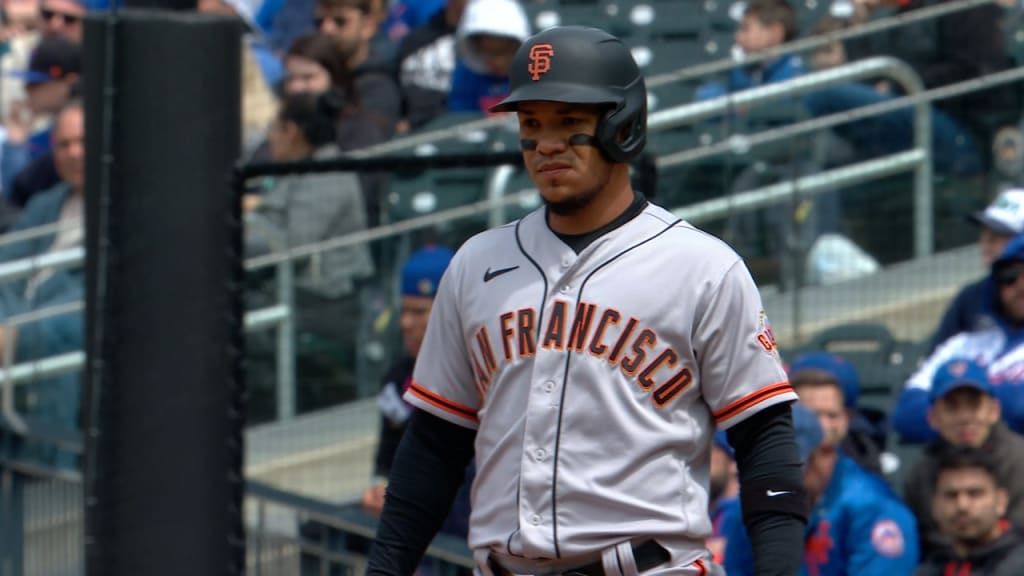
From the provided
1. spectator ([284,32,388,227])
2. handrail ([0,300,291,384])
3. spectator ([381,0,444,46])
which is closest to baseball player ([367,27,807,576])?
handrail ([0,300,291,384])

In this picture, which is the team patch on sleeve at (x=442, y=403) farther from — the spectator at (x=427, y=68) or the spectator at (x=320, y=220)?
the spectator at (x=427, y=68)

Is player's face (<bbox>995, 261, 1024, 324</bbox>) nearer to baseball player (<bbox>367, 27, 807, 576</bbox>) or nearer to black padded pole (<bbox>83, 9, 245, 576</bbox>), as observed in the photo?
black padded pole (<bbox>83, 9, 245, 576</bbox>)

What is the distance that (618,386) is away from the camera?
2.73m

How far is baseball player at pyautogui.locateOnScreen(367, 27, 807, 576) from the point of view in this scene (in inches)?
107

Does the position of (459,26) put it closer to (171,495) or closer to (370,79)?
(370,79)

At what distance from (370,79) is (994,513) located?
388cm

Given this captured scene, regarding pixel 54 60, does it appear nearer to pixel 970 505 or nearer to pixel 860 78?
pixel 860 78

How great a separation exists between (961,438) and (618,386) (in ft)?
8.43

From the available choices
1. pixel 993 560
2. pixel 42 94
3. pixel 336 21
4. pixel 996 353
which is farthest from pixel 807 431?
pixel 42 94

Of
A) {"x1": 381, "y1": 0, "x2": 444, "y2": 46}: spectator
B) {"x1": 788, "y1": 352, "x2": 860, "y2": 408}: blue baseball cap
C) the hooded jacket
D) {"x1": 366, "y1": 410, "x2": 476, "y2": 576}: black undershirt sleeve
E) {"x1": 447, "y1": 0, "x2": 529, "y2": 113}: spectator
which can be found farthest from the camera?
{"x1": 381, "y1": 0, "x2": 444, "y2": 46}: spectator

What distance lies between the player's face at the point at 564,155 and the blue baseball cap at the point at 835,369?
101 inches

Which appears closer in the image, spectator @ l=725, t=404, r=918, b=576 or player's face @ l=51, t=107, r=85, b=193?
spectator @ l=725, t=404, r=918, b=576

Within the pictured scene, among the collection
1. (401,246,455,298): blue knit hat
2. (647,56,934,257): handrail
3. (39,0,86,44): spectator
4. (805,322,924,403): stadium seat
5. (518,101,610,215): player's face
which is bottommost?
(518,101,610,215): player's face

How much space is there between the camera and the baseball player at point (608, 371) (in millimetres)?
2717
